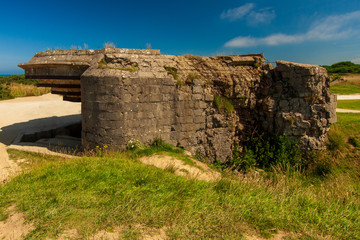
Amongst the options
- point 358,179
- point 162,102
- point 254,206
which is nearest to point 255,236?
point 254,206

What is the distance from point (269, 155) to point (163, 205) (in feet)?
18.9

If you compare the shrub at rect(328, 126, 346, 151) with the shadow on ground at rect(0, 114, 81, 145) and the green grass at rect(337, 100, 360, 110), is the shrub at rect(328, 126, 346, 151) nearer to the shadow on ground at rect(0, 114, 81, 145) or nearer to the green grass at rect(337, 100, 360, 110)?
the green grass at rect(337, 100, 360, 110)

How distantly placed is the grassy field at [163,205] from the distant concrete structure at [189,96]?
194 cm

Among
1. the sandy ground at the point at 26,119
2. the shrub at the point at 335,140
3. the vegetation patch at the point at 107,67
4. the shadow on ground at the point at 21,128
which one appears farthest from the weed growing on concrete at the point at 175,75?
the shrub at the point at 335,140

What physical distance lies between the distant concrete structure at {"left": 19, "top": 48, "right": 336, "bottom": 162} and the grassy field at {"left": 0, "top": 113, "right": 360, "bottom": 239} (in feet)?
6.38

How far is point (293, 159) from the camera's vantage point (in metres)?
8.10

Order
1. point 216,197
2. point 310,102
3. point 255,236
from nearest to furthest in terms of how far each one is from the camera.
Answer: point 255,236 < point 216,197 < point 310,102

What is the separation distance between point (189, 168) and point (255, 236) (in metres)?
2.80

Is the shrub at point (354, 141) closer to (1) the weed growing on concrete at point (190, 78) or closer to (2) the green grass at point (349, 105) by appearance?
(1) the weed growing on concrete at point (190, 78)

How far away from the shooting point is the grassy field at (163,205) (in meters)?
2.96

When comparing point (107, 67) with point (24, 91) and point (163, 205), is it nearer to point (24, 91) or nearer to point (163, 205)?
point (163, 205)

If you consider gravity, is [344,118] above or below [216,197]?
above

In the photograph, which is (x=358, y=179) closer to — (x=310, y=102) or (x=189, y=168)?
(x=310, y=102)

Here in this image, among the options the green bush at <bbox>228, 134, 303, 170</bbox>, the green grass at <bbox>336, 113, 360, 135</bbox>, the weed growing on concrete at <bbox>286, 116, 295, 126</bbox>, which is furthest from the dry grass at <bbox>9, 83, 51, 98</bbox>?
the green grass at <bbox>336, 113, 360, 135</bbox>
